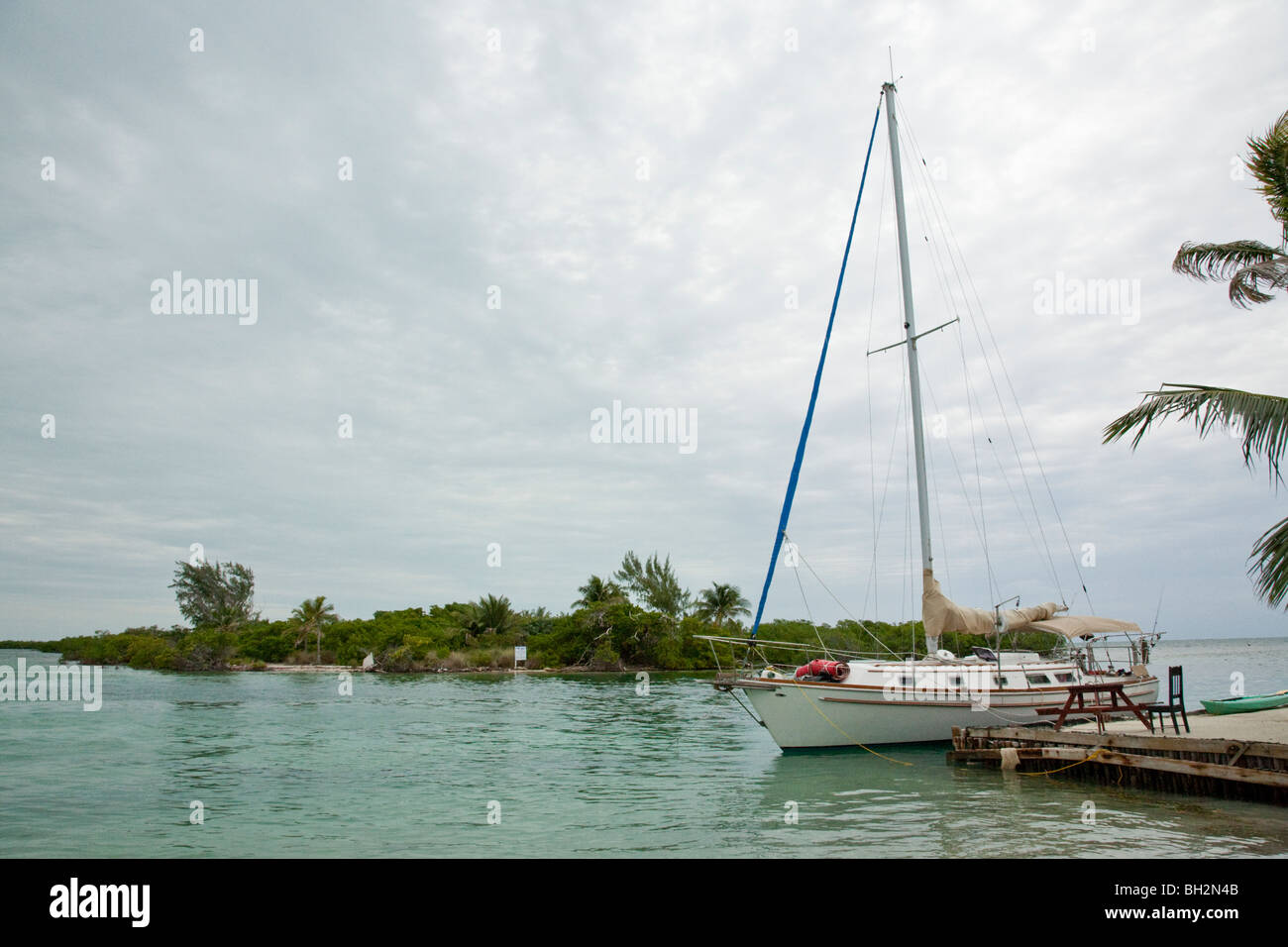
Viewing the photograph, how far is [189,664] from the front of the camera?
8031 centimetres

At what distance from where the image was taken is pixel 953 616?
22.9 meters

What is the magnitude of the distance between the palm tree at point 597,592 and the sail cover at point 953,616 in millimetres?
59321

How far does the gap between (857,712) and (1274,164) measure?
16035 millimetres

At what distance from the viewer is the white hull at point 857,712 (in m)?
22.4

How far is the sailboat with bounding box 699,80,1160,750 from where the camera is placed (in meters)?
22.5

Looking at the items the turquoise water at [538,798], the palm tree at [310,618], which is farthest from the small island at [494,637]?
the turquoise water at [538,798]

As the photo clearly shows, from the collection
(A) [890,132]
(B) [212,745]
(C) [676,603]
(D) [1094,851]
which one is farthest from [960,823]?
(C) [676,603]

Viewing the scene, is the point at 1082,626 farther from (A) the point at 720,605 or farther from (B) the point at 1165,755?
(A) the point at 720,605

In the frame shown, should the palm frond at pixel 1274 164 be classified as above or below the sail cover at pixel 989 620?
above

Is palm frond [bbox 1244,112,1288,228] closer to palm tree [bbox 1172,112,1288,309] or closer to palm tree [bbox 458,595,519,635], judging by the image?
palm tree [bbox 1172,112,1288,309]

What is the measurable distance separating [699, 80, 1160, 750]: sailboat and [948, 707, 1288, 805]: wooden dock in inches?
83.1

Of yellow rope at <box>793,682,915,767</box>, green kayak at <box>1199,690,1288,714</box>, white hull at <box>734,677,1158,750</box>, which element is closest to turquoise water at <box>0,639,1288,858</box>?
yellow rope at <box>793,682,915,767</box>

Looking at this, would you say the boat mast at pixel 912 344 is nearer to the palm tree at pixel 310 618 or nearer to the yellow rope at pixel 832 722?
the yellow rope at pixel 832 722
